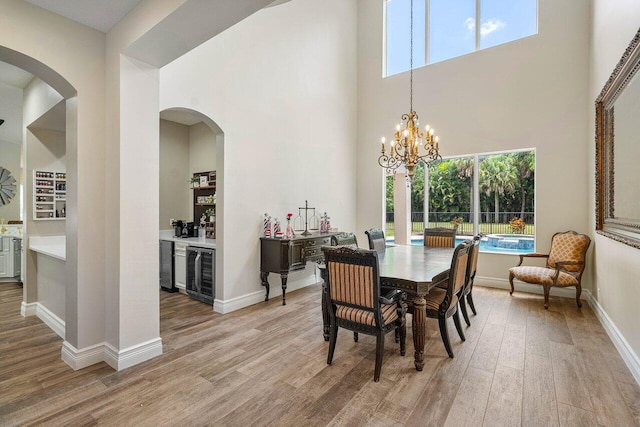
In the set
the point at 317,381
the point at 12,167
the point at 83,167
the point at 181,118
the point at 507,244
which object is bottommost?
the point at 317,381

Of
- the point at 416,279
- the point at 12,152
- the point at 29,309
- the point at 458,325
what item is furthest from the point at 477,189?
the point at 12,152

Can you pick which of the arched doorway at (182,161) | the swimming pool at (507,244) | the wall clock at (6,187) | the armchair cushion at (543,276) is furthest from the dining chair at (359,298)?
the wall clock at (6,187)

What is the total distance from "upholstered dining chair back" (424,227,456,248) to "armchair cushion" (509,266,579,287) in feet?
3.19

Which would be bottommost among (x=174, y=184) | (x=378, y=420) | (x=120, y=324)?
(x=378, y=420)

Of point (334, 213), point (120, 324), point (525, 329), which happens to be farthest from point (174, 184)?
point (525, 329)

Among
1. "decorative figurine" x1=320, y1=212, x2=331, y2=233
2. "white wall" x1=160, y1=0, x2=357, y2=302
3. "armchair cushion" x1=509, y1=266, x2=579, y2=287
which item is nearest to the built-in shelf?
"white wall" x1=160, y1=0, x2=357, y2=302

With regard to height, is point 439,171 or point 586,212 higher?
point 439,171

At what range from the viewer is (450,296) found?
2.70 m

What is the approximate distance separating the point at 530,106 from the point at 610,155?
2.08m

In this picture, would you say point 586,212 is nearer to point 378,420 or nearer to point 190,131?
point 378,420

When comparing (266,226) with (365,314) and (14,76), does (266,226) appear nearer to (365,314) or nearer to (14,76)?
(365,314)

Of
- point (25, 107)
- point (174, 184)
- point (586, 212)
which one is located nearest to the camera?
point (25, 107)

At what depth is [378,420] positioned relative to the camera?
195 cm

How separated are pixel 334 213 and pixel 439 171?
2142mm
